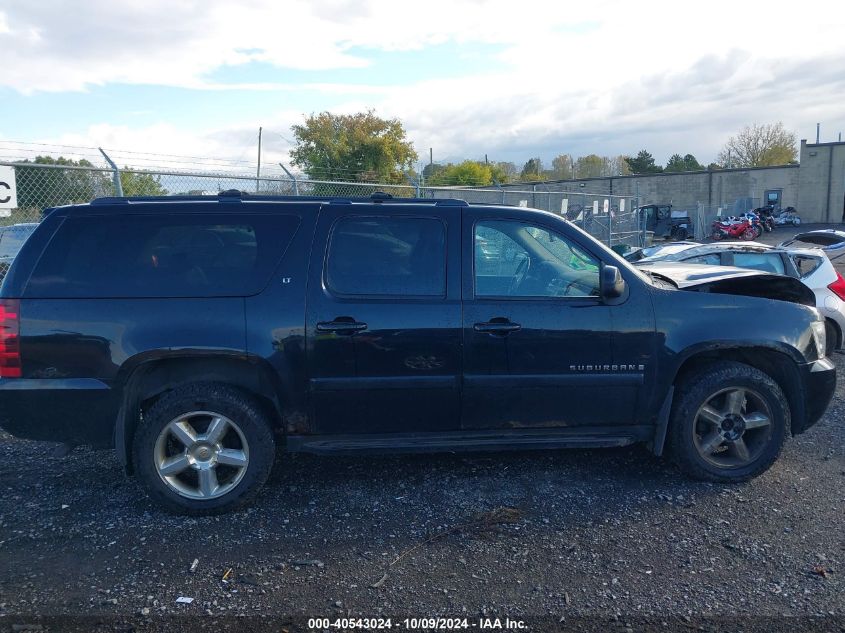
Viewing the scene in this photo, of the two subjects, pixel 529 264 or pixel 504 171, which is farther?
pixel 504 171

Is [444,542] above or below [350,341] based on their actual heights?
below

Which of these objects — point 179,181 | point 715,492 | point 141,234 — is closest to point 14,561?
point 141,234

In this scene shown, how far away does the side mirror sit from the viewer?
4416 millimetres

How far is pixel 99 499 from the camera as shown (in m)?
4.67

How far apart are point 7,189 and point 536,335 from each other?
6.44m

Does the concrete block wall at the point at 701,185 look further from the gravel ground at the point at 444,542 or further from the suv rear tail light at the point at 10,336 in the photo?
the suv rear tail light at the point at 10,336

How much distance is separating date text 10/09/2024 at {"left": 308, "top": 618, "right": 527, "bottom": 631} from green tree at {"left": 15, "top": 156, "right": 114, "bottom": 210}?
705 centimetres

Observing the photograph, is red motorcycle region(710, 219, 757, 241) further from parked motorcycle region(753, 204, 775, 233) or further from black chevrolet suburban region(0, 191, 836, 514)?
black chevrolet suburban region(0, 191, 836, 514)

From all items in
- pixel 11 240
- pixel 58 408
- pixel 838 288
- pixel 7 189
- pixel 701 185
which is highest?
pixel 701 185

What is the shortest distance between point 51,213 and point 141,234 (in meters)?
0.56

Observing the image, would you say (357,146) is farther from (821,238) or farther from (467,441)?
(467,441)

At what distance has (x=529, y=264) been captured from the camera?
15.2 feet

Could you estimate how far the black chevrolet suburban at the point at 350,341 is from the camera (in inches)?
167

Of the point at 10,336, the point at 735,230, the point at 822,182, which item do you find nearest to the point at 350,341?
the point at 10,336
